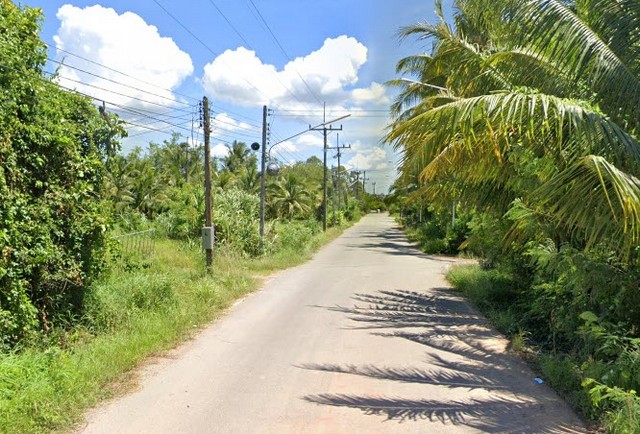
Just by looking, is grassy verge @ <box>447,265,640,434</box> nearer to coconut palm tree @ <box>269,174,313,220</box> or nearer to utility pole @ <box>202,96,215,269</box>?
utility pole @ <box>202,96,215,269</box>

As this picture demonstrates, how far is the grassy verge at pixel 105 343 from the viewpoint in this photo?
4574mm

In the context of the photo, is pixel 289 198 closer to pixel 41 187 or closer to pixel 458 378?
pixel 41 187

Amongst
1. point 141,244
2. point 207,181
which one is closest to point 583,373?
point 207,181

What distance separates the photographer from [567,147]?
208 inches

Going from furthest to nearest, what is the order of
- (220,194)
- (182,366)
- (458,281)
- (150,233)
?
(220,194) → (150,233) → (458,281) → (182,366)

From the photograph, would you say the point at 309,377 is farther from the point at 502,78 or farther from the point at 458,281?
the point at 458,281

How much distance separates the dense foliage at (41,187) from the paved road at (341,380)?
196 cm

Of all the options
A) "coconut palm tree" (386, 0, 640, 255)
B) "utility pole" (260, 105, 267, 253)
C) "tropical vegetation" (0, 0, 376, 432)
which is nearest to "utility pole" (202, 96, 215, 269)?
"tropical vegetation" (0, 0, 376, 432)

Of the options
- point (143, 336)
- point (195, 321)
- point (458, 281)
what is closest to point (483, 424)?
point (143, 336)

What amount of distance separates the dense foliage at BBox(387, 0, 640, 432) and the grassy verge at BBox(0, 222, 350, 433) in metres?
4.15

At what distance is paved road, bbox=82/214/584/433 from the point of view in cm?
460

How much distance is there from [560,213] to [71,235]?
643 centimetres

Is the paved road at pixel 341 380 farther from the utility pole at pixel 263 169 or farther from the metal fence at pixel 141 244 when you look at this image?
the utility pole at pixel 263 169

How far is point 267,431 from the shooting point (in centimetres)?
440
